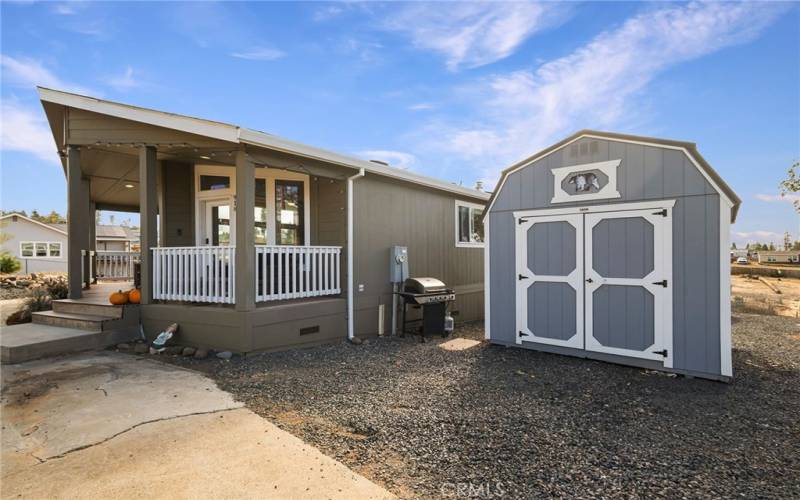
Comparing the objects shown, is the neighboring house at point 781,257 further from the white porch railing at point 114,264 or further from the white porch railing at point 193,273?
the white porch railing at point 114,264

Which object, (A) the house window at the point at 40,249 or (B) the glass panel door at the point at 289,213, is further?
(A) the house window at the point at 40,249

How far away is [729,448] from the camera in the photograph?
9.21ft

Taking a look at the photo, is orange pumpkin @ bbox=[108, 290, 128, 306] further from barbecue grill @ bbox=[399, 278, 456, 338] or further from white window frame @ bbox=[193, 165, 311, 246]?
barbecue grill @ bbox=[399, 278, 456, 338]

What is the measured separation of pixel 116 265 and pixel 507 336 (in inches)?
398

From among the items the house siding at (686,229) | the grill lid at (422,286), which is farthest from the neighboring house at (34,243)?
the house siding at (686,229)

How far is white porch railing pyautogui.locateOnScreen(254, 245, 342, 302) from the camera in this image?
18.3ft

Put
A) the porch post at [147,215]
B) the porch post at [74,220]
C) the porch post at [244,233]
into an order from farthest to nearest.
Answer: the porch post at [74,220] < the porch post at [147,215] < the porch post at [244,233]

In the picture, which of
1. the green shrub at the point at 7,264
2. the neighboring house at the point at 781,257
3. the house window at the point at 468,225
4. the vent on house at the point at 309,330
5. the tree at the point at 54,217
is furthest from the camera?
the neighboring house at the point at 781,257

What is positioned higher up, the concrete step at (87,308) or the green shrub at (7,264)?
the green shrub at (7,264)

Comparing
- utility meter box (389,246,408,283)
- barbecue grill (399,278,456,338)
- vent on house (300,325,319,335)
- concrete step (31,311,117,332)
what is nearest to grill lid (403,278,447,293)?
barbecue grill (399,278,456,338)

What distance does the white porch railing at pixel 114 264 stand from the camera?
10102 mm

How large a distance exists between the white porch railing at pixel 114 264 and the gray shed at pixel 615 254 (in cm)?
947

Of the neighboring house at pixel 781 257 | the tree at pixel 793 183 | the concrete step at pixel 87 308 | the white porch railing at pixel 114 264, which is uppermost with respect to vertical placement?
the tree at pixel 793 183

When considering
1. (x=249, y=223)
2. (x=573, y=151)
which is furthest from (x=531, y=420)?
(x=249, y=223)
